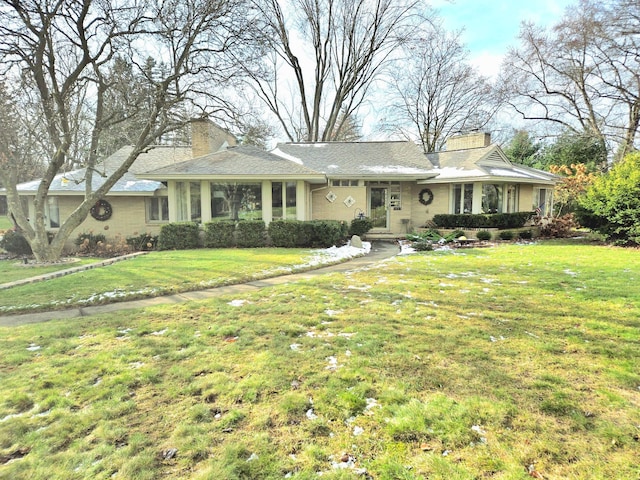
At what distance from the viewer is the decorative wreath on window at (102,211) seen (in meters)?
14.3

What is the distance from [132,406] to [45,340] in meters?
2.21

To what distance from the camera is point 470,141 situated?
61.4 feet

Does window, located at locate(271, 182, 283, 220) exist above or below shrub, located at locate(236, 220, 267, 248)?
above

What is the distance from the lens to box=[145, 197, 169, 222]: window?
14.6m

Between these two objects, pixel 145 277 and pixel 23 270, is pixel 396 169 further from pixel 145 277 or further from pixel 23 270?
pixel 23 270

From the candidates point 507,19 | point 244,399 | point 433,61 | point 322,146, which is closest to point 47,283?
point 244,399

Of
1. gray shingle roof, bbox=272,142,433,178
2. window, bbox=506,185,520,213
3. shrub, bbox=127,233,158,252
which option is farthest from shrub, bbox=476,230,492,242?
shrub, bbox=127,233,158,252

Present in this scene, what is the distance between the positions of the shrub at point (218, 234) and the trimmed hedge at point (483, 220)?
9.30m

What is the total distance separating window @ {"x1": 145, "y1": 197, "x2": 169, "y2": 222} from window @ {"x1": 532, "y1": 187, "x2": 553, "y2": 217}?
58.2 feet

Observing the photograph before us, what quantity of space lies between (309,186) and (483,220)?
25.2 ft

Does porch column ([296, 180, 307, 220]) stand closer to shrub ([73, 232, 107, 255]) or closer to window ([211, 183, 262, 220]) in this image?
window ([211, 183, 262, 220])

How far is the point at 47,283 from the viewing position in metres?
7.11

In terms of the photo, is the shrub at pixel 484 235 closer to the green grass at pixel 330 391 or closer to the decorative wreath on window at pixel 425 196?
the decorative wreath on window at pixel 425 196

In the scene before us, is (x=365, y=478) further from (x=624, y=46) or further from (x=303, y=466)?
(x=624, y=46)
